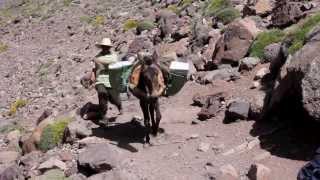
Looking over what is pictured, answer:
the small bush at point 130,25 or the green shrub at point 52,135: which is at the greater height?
the green shrub at point 52,135

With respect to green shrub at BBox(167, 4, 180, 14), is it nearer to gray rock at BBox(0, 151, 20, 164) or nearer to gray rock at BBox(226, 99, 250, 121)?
gray rock at BBox(0, 151, 20, 164)

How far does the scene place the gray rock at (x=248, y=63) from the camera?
15453 millimetres

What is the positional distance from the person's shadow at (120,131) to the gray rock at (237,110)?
75.1 inches

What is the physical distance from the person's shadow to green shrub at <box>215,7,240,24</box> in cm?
705

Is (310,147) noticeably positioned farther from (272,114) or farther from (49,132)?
(49,132)

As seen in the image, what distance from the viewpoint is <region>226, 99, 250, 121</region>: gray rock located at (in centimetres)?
1254

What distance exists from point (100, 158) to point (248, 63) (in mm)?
5745

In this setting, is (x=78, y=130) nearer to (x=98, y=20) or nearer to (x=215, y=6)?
(x=215, y=6)

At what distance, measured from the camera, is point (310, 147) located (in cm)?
1018

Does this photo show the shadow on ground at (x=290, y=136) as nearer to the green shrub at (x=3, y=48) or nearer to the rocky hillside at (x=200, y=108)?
the rocky hillside at (x=200, y=108)

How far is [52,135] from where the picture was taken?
563 inches

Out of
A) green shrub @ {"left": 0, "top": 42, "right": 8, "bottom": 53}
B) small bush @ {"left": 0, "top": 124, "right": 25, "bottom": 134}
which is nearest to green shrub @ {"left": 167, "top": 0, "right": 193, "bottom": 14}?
small bush @ {"left": 0, "top": 124, "right": 25, "bottom": 134}

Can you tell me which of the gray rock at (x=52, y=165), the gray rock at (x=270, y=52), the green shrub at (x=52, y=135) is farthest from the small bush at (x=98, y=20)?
the gray rock at (x=52, y=165)

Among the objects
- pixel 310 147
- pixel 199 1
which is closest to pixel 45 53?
pixel 199 1
